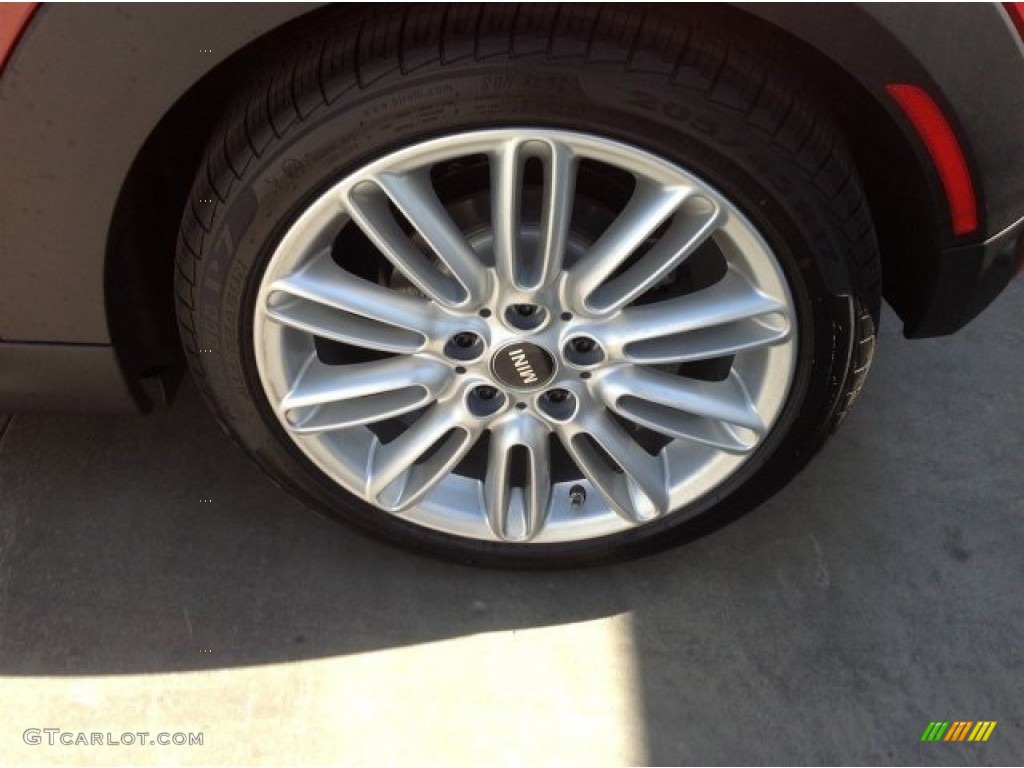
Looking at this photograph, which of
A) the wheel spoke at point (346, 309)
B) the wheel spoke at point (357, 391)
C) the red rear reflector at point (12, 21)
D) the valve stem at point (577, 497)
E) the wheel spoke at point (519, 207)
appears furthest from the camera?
the valve stem at point (577, 497)

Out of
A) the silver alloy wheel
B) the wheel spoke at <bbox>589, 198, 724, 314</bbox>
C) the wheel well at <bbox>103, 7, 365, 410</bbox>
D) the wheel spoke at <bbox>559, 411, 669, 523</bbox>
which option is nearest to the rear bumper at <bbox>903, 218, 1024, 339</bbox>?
the silver alloy wheel

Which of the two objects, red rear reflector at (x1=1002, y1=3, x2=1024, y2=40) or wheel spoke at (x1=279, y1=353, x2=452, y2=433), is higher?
red rear reflector at (x1=1002, y1=3, x2=1024, y2=40)

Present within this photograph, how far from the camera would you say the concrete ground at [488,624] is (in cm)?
167

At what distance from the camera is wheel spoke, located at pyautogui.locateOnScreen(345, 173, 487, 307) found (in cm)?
141

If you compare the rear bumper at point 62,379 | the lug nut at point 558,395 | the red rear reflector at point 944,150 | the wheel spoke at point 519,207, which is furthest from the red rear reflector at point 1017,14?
the rear bumper at point 62,379

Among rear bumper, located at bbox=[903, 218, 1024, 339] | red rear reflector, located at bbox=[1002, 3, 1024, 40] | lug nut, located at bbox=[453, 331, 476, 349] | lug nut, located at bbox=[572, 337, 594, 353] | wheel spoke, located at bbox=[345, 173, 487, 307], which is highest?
red rear reflector, located at bbox=[1002, 3, 1024, 40]

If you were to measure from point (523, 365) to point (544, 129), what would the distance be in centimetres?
39

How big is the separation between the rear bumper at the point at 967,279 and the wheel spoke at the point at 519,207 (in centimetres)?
58

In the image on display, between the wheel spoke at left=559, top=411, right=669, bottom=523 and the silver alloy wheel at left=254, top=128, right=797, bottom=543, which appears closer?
the silver alloy wheel at left=254, top=128, right=797, bottom=543

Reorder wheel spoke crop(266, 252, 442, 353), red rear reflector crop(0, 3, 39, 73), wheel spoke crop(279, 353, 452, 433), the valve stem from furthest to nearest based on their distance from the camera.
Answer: the valve stem → wheel spoke crop(279, 353, 452, 433) → wheel spoke crop(266, 252, 442, 353) → red rear reflector crop(0, 3, 39, 73)

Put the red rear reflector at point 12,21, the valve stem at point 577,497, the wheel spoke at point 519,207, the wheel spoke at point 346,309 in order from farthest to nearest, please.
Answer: the valve stem at point 577,497 → the wheel spoke at point 346,309 → the wheel spoke at point 519,207 → the red rear reflector at point 12,21

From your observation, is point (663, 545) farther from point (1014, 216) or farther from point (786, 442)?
point (1014, 216)

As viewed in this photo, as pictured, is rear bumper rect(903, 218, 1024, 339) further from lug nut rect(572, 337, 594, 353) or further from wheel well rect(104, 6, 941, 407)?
lug nut rect(572, 337, 594, 353)

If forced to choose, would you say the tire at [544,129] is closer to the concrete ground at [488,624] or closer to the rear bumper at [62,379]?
the rear bumper at [62,379]
